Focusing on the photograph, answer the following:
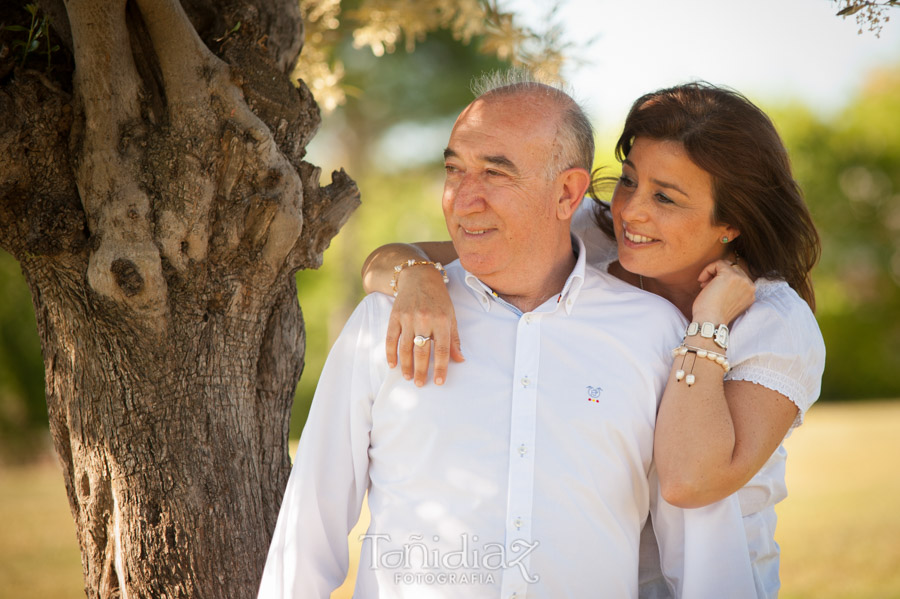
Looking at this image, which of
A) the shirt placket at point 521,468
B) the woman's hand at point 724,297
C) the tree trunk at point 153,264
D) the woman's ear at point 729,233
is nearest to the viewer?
the shirt placket at point 521,468

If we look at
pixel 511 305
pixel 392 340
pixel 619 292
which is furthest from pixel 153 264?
pixel 619 292

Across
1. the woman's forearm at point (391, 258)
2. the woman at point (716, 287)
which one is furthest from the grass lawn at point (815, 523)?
the woman at point (716, 287)

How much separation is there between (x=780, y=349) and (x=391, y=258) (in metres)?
1.34

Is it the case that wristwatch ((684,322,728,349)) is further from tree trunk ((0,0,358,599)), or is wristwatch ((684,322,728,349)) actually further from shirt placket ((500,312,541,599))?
tree trunk ((0,0,358,599))

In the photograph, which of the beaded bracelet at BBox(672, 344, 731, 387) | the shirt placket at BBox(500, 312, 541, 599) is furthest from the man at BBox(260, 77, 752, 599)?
the beaded bracelet at BBox(672, 344, 731, 387)

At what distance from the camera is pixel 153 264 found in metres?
2.48

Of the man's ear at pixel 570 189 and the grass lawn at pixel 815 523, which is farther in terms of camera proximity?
the grass lawn at pixel 815 523

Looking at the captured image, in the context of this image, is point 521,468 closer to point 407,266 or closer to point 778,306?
point 407,266

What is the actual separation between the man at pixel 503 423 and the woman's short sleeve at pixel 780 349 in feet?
0.73

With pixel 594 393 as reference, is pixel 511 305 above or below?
above

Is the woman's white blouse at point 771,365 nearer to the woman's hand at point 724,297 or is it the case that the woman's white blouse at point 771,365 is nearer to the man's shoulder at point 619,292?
the woman's hand at point 724,297

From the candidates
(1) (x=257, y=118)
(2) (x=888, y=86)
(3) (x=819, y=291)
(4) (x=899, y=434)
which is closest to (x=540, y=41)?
(1) (x=257, y=118)

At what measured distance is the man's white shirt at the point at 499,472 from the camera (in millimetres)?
2443

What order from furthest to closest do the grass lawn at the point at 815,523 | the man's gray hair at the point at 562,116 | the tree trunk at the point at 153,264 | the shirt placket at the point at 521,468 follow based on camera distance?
the grass lawn at the point at 815,523
the man's gray hair at the point at 562,116
the tree trunk at the point at 153,264
the shirt placket at the point at 521,468
